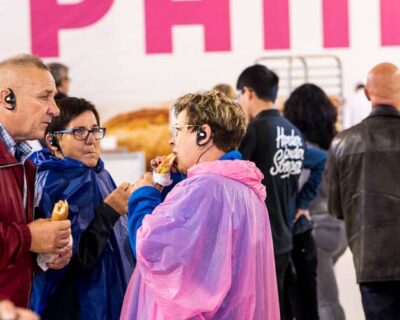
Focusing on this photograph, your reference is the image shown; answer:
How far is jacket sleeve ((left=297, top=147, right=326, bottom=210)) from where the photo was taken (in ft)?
17.0

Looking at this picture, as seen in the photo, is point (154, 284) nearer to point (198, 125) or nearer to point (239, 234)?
point (239, 234)

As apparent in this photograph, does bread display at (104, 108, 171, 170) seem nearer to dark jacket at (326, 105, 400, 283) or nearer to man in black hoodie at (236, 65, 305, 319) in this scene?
man in black hoodie at (236, 65, 305, 319)

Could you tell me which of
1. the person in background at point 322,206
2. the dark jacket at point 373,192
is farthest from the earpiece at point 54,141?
the person in background at point 322,206

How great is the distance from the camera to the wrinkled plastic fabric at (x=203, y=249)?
2.66m

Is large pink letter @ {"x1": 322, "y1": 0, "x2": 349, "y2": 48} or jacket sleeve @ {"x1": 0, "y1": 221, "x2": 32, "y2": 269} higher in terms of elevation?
large pink letter @ {"x1": 322, "y1": 0, "x2": 349, "y2": 48}

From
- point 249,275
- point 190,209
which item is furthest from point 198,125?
point 249,275

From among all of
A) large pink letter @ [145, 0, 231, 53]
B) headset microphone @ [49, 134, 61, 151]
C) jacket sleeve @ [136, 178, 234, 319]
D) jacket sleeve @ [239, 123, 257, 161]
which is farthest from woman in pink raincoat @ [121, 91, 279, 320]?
large pink letter @ [145, 0, 231, 53]

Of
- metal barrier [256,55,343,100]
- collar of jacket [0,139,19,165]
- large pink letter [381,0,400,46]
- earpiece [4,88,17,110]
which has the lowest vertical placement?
collar of jacket [0,139,19,165]

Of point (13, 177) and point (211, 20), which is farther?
point (211, 20)

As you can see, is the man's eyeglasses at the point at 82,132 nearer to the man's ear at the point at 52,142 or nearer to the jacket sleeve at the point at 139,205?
the man's ear at the point at 52,142

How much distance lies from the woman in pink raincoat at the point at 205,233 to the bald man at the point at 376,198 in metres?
1.16

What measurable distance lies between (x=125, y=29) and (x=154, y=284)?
18.2ft

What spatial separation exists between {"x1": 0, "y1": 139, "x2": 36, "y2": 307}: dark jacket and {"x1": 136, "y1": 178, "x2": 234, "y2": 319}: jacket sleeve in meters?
0.33

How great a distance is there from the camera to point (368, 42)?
8023 millimetres
